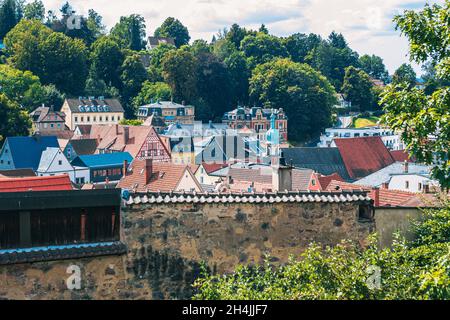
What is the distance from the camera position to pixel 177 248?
13.4 metres

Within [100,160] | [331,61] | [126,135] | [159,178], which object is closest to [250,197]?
[159,178]

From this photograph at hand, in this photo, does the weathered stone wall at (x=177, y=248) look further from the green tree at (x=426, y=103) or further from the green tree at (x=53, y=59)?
the green tree at (x=53, y=59)

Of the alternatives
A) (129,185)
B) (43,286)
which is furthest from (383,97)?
(129,185)

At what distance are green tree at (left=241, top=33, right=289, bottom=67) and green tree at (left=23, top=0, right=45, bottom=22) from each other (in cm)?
3785

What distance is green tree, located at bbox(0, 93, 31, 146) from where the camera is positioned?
73938 millimetres

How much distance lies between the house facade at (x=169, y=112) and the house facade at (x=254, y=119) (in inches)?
216

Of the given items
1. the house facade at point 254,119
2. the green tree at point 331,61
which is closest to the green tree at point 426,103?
the house facade at point 254,119

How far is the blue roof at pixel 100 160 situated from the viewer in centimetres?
7062

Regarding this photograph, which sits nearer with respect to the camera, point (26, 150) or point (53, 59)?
point (26, 150)

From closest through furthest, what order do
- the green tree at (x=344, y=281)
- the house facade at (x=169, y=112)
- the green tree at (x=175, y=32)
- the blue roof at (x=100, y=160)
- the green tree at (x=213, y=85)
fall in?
the green tree at (x=344, y=281)
the blue roof at (x=100, y=160)
the house facade at (x=169, y=112)
the green tree at (x=213, y=85)
the green tree at (x=175, y=32)

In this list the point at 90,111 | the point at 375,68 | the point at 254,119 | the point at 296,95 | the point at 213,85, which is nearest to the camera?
the point at 90,111

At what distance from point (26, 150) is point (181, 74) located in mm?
47133

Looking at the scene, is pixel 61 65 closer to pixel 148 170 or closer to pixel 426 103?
pixel 148 170

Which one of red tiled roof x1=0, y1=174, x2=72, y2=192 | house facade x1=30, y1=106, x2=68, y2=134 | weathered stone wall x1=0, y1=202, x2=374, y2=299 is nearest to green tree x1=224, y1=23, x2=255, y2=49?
house facade x1=30, y1=106, x2=68, y2=134
